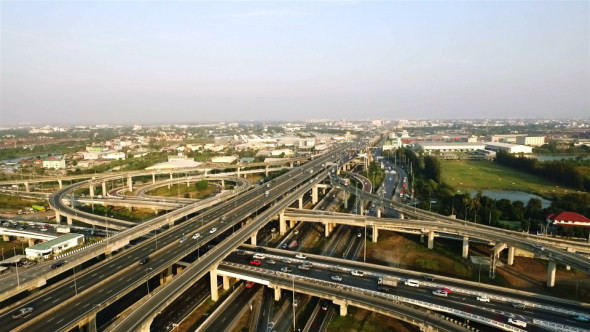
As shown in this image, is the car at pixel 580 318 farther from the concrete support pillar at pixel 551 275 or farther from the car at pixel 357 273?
the car at pixel 357 273

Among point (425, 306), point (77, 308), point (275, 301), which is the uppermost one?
point (77, 308)

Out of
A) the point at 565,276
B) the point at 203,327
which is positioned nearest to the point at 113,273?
the point at 203,327

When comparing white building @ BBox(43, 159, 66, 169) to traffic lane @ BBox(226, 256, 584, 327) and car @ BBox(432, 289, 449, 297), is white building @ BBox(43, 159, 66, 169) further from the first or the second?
car @ BBox(432, 289, 449, 297)

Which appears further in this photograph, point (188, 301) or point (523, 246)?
point (523, 246)

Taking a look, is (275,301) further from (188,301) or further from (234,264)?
(188,301)

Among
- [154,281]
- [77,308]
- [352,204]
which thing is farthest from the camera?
[352,204]

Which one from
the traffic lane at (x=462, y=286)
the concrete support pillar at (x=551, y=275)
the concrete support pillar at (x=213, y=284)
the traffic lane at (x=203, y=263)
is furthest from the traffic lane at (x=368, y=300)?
the concrete support pillar at (x=551, y=275)

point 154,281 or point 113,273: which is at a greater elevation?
point 113,273

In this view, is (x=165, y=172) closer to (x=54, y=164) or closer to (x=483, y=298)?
(x=54, y=164)
